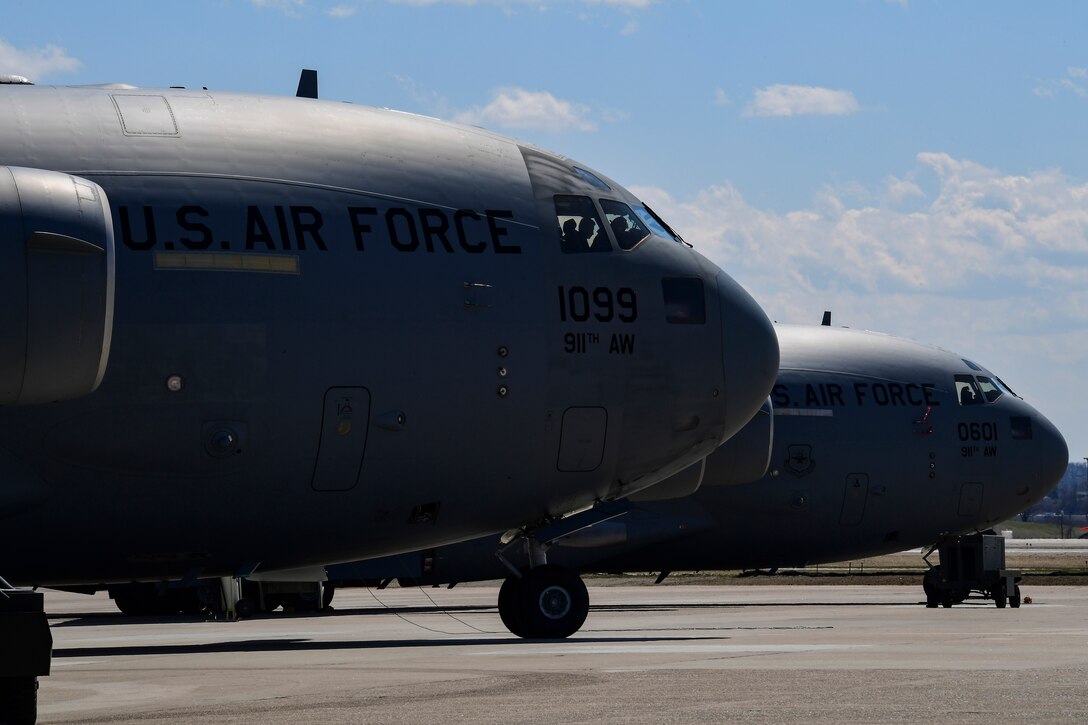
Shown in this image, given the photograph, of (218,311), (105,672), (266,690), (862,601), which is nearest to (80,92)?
(218,311)

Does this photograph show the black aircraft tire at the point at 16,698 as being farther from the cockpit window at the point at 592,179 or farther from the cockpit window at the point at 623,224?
the cockpit window at the point at 592,179

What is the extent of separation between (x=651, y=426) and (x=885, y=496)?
58.9ft

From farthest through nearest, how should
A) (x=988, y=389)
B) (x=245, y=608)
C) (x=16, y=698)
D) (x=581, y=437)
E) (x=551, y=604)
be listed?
(x=988, y=389), (x=245, y=608), (x=551, y=604), (x=581, y=437), (x=16, y=698)

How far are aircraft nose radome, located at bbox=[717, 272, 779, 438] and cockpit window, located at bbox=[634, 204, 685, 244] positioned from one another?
874 mm

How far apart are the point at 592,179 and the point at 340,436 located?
211 inches

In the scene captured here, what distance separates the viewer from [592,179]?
74.0 ft

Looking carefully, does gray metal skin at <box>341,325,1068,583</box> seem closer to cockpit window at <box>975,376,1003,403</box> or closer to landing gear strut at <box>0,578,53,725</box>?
cockpit window at <box>975,376,1003,403</box>

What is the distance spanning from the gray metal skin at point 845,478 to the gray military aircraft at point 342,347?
556 inches

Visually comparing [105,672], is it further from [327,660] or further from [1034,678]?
[1034,678]

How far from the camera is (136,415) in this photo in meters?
18.5

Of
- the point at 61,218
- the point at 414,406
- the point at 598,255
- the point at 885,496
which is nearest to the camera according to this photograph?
the point at 61,218

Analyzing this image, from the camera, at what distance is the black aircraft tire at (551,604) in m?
21.7

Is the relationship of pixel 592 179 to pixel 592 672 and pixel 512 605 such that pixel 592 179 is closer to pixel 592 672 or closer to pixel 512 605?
pixel 512 605

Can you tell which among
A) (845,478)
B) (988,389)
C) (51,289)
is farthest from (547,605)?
(988,389)
